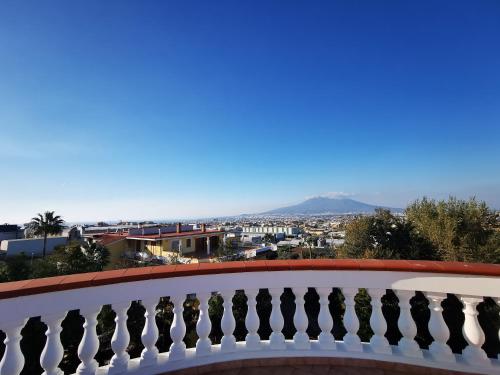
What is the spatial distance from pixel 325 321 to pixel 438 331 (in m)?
0.74

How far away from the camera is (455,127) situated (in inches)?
542

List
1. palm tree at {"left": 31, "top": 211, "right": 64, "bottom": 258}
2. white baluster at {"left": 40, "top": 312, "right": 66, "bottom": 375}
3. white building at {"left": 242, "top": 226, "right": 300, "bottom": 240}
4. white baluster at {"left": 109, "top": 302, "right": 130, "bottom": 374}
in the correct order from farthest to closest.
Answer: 1. white building at {"left": 242, "top": 226, "right": 300, "bottom": 240}
2. palm tree at {"left": 31, "top": 211, "right": 64, "bottom": 258}
3. white baluster at {"left": 109, "top": 302, "right": 130, "bottom": 374}
4. white baluster at {"left": 40, "top": 312, "right": 66, "bottom": 375}

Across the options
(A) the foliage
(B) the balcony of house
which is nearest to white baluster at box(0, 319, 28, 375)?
(A) the foliage

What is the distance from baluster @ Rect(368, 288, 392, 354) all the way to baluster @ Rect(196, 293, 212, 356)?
3.91 feet

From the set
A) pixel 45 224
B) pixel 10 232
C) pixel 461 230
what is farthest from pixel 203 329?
pixel 10 232

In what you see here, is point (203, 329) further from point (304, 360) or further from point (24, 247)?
point (24, 247)

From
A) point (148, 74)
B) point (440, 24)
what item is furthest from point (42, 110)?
point (440, 24)

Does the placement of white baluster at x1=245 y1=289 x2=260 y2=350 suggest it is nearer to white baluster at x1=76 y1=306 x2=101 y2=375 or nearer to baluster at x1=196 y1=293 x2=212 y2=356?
baluster at x1=196 y1=293 x2=212 y2=356

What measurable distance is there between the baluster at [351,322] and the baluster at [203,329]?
1.01m

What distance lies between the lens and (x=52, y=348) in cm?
151

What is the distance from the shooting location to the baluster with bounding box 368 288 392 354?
1.85 metres

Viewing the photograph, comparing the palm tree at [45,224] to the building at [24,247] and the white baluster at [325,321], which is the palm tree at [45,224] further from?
the white baluster at [325,321]

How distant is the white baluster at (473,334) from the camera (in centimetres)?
167

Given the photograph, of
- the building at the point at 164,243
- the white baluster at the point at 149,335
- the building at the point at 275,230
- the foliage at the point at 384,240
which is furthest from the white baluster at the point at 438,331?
the building at the point at 275,230
